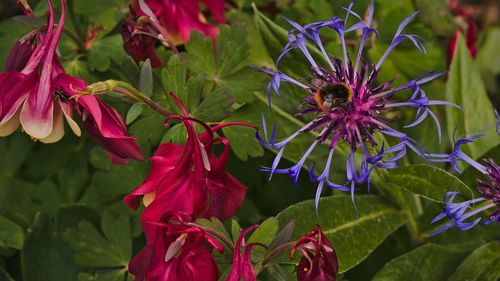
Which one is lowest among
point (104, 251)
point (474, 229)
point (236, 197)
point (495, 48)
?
point (495, 48)

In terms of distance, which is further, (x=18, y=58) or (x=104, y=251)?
(x=104, y=251)

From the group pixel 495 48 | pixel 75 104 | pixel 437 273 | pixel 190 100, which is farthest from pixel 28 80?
pixel 495 48

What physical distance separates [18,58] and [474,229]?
1.82 feet

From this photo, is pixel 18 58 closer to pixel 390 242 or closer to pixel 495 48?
pixel 390 242

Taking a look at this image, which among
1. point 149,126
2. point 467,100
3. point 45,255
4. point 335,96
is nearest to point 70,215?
point 45,255

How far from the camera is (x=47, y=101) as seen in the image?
2.12 ft

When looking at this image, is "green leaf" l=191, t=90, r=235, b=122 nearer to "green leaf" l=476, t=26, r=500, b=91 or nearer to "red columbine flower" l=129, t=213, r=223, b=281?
"red columbine flower" l=129, t=213, r=223, b=281

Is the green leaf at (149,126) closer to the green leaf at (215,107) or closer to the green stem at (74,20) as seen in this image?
the green leaf at (215,107)

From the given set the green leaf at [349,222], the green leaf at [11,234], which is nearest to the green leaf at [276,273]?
the green leaf at [349,222]

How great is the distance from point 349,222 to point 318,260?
0.27m

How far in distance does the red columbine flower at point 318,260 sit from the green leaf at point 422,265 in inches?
9.0

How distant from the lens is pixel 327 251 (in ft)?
1.96

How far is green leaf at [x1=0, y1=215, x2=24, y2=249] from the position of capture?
33.1 inches

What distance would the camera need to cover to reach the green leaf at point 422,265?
82 cm
